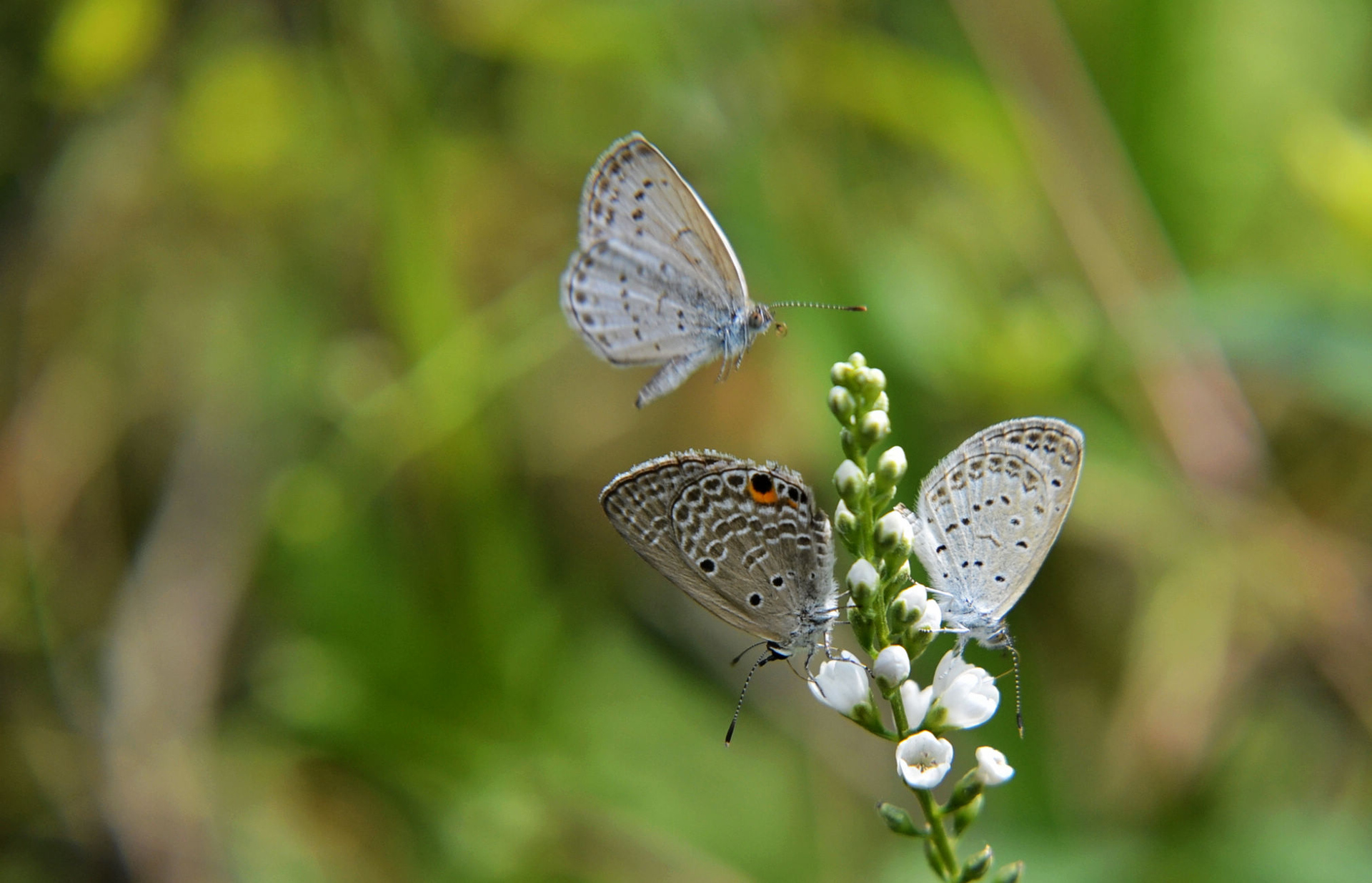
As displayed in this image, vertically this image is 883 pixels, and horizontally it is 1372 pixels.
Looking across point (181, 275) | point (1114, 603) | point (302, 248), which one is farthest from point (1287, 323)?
point (181, 275)

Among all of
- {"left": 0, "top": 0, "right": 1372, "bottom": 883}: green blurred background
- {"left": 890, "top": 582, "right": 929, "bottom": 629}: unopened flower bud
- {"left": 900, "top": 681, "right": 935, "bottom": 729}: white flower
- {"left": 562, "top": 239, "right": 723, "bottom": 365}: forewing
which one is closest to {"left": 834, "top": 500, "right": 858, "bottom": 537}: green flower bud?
{"left": 890, "top": 582, "right": 929, "bottom": 629}: unopened flower bud

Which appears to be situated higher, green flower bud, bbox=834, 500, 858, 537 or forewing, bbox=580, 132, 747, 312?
forewing, bbox=580, 132, 747, 312

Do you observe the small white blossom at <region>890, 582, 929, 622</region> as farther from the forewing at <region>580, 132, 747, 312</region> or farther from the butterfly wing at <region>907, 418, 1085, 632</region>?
the forewing at <region>580, 132, 747, 312</region>

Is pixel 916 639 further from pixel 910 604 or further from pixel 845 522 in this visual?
pixel 845 522

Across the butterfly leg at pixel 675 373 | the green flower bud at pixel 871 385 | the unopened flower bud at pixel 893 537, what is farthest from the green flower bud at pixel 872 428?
the butterfly leg at pixel 675 373

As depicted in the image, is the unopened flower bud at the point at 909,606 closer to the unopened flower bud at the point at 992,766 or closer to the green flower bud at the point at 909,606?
the green flower bud at the point at 909,606

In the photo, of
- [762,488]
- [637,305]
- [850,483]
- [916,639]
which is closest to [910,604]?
[916,639]
